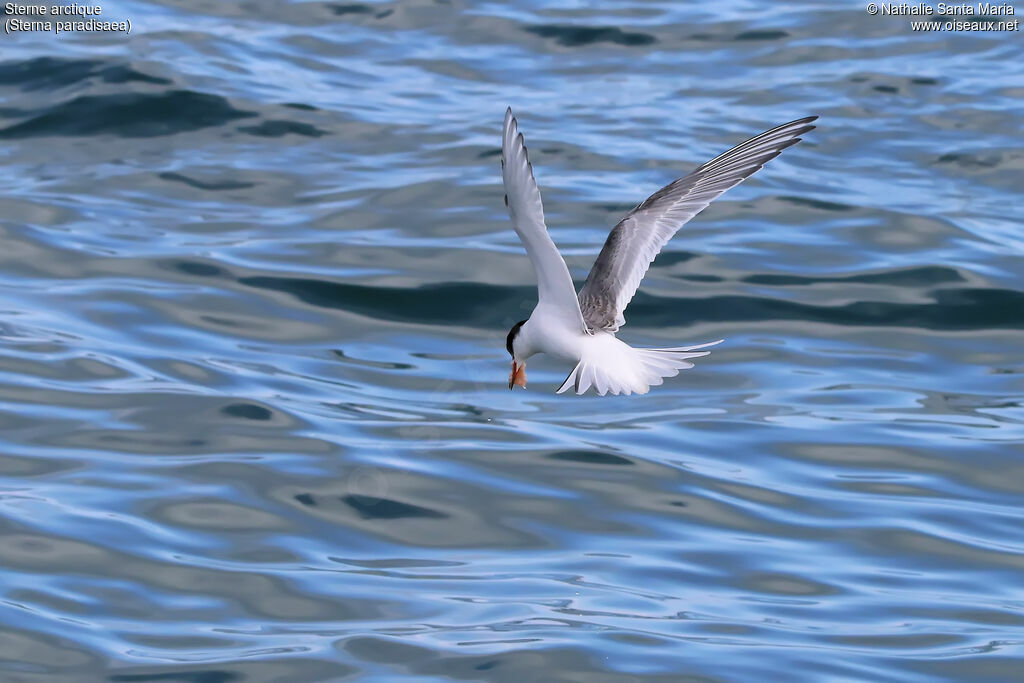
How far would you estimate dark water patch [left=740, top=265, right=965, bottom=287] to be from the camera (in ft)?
35.7

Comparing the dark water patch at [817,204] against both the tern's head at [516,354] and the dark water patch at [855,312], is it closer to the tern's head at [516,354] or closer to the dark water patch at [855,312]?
the dark water patch at [855,312]

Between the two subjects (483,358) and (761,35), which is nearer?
(483,358)

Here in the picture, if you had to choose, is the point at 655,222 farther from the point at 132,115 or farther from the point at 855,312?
the point at 132,115

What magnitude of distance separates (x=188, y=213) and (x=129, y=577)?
18.0 ft

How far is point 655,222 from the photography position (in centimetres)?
762

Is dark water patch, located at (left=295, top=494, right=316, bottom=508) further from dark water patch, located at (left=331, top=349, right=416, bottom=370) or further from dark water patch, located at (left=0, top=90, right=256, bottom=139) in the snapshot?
dark water patch, located at (left=0, top=90, right=256, bottom=139)

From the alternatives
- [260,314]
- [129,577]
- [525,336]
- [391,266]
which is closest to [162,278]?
[260,314]

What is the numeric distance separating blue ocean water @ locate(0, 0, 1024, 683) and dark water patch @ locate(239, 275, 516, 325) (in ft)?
0.10

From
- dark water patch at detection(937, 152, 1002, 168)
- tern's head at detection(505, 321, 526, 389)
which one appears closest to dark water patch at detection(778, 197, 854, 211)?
dark water patch at detection(937, 152, 1002, 168)

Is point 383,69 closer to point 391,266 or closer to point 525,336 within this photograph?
point 391,266

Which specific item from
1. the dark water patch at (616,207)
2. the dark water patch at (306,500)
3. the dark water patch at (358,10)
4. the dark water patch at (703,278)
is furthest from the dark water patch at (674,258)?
the dark water patch at (358,10)

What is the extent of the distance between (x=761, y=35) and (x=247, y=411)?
9.57 meters

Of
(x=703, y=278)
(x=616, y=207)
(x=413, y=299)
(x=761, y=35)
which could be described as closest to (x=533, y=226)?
(x=413, y=299)

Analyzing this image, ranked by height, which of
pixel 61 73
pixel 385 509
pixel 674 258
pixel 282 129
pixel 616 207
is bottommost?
pixel 385 509
